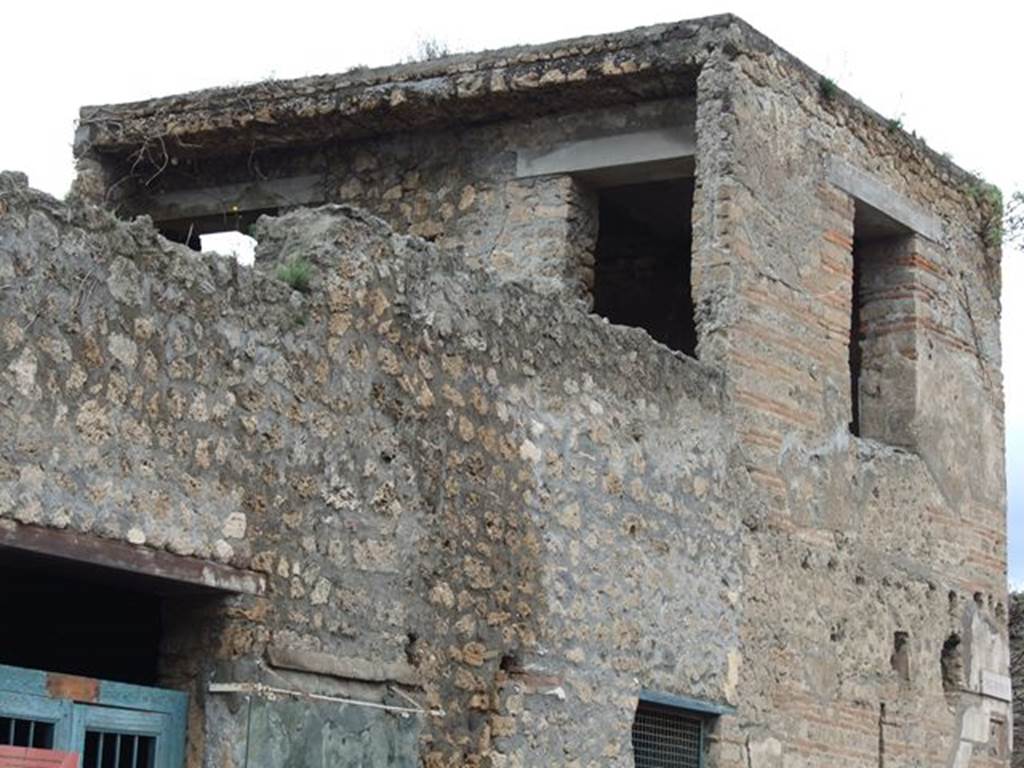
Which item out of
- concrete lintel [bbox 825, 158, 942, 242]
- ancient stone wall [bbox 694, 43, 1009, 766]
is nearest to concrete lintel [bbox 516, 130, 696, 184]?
ancient stone wall [bbox 694, 43, 1009, 766]

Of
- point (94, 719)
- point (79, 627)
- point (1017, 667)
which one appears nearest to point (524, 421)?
point (79, 627)

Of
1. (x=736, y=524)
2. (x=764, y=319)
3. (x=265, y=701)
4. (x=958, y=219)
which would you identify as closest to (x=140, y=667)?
(x=265, y=701)

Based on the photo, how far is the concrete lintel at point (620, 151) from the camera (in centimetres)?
1085

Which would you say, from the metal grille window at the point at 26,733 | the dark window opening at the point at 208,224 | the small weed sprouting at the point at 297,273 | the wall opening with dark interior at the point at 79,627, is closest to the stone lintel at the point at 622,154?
the dark window opening at the point at 208,224

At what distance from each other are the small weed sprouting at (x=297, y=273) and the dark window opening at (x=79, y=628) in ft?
4.33

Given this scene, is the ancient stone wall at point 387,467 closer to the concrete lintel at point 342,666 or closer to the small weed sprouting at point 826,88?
the concrete lintel at point 342,666

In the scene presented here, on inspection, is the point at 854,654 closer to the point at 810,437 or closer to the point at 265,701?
the point at 810,437

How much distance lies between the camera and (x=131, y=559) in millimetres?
6625

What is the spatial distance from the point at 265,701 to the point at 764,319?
436 cm

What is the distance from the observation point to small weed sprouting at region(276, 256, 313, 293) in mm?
7555

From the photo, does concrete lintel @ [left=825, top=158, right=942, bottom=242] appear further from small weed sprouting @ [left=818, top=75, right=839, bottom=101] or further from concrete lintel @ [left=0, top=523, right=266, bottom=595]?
concrete lintel @ [left=0, top=523, right=266, bottom=595]

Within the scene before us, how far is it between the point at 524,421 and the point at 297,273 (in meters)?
1.55

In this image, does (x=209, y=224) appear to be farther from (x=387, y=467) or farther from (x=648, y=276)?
(x=387, y=467)

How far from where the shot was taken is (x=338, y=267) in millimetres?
7734
